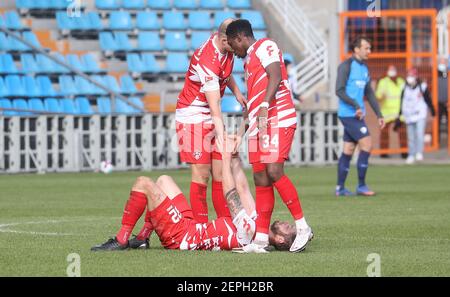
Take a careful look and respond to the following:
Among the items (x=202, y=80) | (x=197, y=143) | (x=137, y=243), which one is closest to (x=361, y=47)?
(x=197, y=143)

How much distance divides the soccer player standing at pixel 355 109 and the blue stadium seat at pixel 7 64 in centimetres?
1233

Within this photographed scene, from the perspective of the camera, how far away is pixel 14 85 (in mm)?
28547

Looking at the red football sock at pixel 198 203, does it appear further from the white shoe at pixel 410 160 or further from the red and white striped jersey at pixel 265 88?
the white shoe at pixel 410 160

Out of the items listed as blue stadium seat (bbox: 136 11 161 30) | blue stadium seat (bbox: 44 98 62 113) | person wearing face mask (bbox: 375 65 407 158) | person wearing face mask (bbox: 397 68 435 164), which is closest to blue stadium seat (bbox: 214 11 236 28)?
blue stadium seat (bbox: 136 11 161 30)

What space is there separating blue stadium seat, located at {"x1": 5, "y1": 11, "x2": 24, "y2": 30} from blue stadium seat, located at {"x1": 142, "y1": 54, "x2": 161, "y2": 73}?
331 centimetres

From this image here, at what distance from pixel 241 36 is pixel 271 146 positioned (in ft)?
3.26

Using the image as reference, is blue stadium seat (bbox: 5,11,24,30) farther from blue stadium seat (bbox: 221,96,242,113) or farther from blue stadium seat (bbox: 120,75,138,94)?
blue stadium seat (bbox: 221,96,242,113)

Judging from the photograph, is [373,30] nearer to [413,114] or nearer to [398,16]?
[398,16]

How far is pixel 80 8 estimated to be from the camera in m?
31.6

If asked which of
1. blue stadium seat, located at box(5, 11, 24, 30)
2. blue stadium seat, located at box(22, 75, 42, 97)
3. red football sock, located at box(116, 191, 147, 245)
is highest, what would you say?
blue stadium seat, located at box(5, 11, 24, 30)

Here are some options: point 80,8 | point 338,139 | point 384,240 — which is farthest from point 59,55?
point 384,240

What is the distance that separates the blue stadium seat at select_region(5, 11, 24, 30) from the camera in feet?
98.9

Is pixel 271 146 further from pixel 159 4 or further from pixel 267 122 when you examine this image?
pixel 159 4
